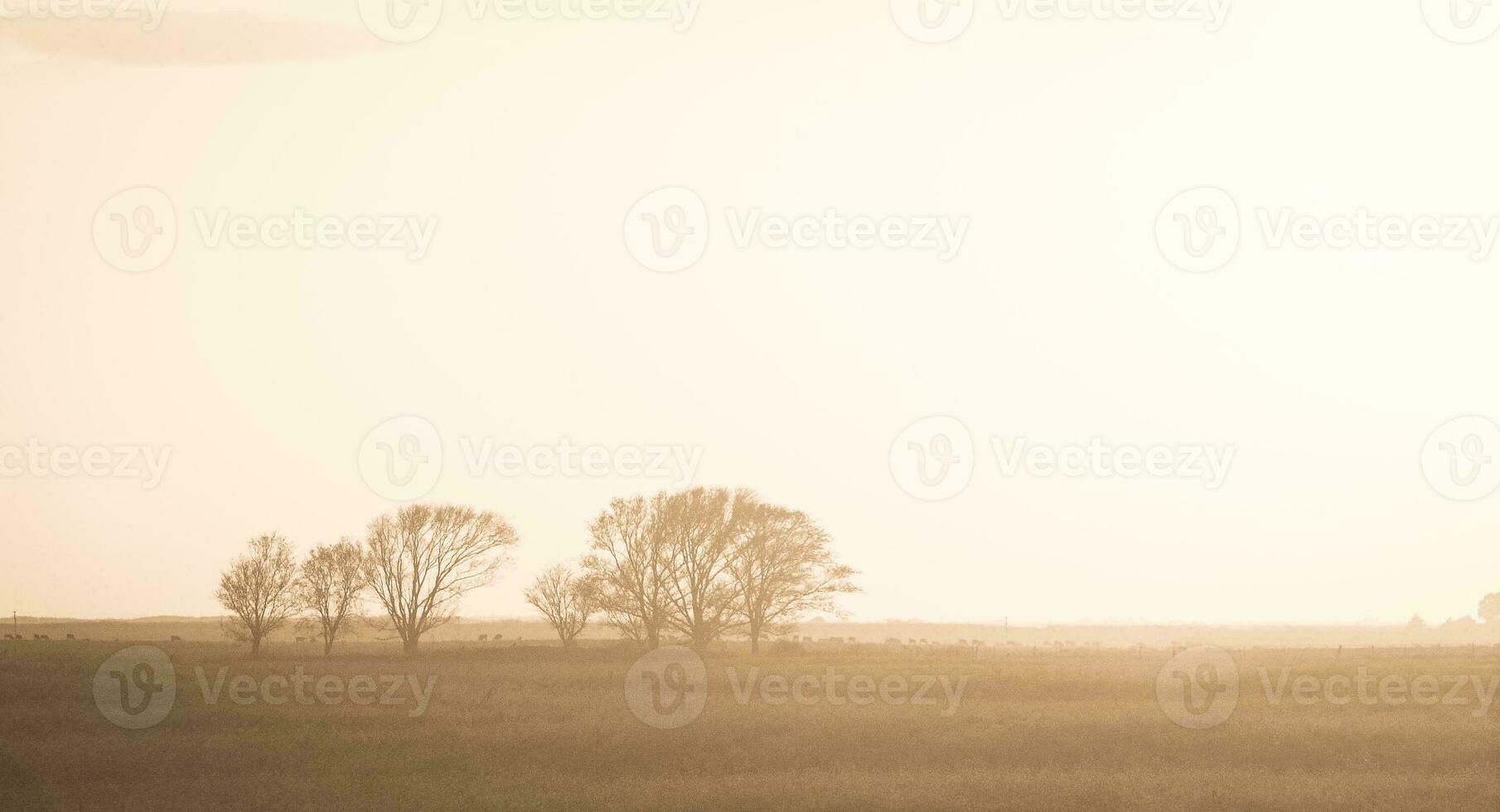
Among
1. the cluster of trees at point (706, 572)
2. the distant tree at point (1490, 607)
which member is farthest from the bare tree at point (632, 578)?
the distant tree at point (1490, 607)

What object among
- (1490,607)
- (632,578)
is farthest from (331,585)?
(1490,607)

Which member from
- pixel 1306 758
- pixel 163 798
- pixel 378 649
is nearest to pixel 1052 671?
pixel 1306 758

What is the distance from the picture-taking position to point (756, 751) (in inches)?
1157

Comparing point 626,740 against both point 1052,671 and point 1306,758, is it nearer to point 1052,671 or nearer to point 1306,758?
point 1306,758

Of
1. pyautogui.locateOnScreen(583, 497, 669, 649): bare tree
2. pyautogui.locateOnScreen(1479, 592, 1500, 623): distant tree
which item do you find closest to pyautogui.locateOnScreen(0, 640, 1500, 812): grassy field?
pyautogui.locateOnScreen(583, 497, 669, 649): bare tree

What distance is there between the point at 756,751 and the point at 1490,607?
21279 cm

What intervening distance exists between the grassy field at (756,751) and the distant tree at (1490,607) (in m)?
185

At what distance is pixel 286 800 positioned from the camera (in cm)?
2361

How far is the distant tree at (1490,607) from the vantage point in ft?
631

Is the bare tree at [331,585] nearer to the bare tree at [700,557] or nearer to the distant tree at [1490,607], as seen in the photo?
the bare tree at [700,557]

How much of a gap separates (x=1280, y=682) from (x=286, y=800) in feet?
111

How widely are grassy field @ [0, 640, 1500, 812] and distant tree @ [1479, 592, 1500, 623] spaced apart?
185m

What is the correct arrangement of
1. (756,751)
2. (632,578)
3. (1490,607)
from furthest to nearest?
(1490,607), (632,578), (756,751)

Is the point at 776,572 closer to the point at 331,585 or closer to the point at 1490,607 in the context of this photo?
the point at 331,585
